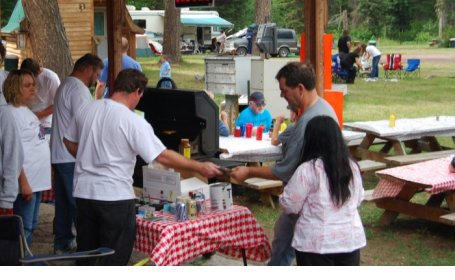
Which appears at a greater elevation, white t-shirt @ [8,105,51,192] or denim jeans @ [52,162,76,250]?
white t-shirt @ [8,105,51,192]

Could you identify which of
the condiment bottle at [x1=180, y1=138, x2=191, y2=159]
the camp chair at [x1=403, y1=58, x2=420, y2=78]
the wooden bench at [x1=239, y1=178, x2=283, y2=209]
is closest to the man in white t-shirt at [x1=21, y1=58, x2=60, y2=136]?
the condiment bottle at [x1=180, y1=138, x2=191, y2=159]

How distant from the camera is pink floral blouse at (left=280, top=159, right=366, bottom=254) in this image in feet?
13.7

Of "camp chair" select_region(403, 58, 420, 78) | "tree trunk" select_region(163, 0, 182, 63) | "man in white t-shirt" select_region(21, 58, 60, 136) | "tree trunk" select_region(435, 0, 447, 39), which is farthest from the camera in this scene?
"tree trunk" select_region(435, 0, 447, 39)

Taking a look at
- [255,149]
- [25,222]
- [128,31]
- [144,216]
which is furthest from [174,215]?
[128,31]

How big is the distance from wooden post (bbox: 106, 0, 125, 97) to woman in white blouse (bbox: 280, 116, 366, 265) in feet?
14.1

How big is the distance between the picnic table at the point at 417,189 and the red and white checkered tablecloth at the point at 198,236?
2406 mm

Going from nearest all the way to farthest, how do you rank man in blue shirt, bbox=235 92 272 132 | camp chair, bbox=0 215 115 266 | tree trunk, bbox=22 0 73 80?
camp chair, bbox=0 215 115 266, man in blue shirt, bbox=235 92 272 132, tree trunk, bbox=22 0 73 80

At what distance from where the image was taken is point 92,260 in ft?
14.6

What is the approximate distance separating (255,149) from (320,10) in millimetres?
2195

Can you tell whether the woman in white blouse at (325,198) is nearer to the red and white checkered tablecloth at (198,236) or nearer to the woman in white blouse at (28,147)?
the red and white checkered tablecloth at (198,236)

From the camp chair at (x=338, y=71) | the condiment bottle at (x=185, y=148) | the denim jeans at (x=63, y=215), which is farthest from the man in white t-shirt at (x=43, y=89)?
the camp chair at (x=338, y=71)

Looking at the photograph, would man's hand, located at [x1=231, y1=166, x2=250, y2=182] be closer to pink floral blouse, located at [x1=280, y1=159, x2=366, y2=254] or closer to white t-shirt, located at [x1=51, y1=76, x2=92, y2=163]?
pink floral blouse, located at [x1=280, y1=159, x2=366, y2=254]

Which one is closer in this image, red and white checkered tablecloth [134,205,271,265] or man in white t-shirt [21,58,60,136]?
red and white checkered tablecloth [134,205,271,265]

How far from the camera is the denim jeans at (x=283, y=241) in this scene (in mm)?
5141
